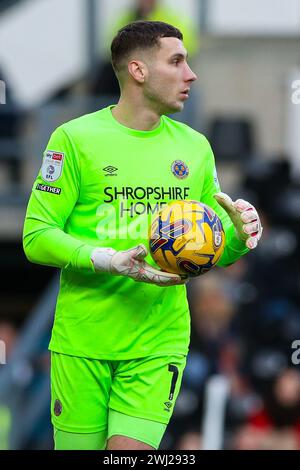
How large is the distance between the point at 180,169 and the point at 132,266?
0.69m

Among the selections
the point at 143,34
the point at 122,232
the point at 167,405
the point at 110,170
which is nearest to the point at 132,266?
the point at 122,232

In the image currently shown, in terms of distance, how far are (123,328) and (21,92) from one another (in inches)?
352

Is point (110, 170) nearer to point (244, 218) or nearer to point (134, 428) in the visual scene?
point (244, 218)

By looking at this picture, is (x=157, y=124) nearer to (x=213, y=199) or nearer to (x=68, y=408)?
(x=213, y=199)

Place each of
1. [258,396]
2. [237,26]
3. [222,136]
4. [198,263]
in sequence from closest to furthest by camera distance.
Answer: [198,263] → [258,396] → [222,136] → [237,26]

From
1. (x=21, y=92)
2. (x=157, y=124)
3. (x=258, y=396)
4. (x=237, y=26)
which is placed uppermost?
(x=157, y=124)

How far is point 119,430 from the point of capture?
580cm

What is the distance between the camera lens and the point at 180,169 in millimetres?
5906

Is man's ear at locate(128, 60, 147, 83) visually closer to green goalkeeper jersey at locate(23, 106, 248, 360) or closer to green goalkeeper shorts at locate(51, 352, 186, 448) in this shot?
green goalkeeper jersey at locate(23, 106, 248, 360)

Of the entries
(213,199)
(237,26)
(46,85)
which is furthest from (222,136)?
(213,199)

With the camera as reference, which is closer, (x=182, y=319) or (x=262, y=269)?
(x=182, y=319)

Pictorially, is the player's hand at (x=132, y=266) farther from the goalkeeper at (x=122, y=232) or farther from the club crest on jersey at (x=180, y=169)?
the club crest on jersey at (x=180, y=169)

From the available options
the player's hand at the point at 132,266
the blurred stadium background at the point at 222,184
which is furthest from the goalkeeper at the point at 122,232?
the blurred stadium background at the point at 222,184

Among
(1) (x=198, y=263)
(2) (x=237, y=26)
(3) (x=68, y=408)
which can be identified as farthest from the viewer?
(2) (x=237, y=26)
